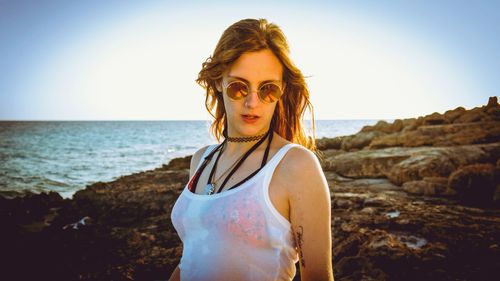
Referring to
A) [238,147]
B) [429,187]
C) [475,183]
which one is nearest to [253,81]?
[238,147]

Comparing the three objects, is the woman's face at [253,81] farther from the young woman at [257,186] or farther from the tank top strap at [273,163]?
the tank top strap at [273,163]

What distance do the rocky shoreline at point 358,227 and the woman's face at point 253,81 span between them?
203cm

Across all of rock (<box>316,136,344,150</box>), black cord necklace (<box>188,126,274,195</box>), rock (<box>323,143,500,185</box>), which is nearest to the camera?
black cord necklace (<box>188,126,274,195</box>)

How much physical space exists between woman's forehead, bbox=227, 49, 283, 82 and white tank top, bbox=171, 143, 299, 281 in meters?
0.55

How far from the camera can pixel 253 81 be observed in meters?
1.91

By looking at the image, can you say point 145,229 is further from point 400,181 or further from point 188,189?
point 400,181

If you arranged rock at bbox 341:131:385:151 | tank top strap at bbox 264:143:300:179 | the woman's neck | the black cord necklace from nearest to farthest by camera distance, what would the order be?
tank top strap at bbox 264:143:300:179 < the black cord necklace < the woman's neck < rock at bbox 341:131:385:151

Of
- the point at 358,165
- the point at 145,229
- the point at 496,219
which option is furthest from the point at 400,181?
the point at 145,229

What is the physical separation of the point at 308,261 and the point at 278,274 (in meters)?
0.18

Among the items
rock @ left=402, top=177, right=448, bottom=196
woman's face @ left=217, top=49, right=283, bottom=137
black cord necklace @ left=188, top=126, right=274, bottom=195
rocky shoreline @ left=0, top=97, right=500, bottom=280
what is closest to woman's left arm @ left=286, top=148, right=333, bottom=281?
black cord necklace @ left=188, top=126, right=274, bottom=195

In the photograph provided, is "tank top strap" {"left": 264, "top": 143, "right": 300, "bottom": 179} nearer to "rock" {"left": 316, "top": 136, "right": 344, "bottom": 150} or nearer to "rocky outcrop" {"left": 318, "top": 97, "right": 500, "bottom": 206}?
"rocky outcrop" {"left": 318, "top": 97, "right": 500, "bottom": 206}

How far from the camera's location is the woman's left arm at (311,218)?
4.91 feet

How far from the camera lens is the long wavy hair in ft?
6.24

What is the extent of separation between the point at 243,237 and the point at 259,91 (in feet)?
3.04
